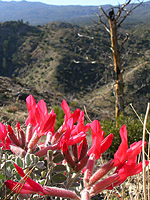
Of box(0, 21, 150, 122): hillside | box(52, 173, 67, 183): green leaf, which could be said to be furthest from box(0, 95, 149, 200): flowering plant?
box(0, 21, 150, 122): hillside

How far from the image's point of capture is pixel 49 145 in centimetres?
77

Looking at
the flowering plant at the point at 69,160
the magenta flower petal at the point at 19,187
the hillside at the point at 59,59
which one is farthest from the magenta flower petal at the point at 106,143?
the hillside at the point at 59,59

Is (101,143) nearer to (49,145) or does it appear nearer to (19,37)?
(49,145)

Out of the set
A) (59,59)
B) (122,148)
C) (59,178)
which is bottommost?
(59,59)

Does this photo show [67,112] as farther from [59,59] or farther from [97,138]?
[59,59]

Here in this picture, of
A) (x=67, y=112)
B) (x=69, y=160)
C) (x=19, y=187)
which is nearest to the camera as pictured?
(x=19, y=187)

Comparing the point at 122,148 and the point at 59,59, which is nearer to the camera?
the point at 122,148

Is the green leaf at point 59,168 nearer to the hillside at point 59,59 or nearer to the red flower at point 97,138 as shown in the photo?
the red flower at point 97,138

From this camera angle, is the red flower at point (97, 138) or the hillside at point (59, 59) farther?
the hillside at point (59, 59)

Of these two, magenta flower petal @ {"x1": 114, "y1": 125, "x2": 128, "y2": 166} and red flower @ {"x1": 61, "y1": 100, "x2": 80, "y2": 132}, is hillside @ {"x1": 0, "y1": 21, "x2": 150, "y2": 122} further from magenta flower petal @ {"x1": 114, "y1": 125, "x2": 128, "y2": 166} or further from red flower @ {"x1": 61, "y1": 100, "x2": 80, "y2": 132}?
magenta flower petal @ {"x1": 114, "y1": 125, "x2": 128, "y2": 166}

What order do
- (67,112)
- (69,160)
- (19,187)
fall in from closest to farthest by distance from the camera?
(19,187) → (69,160) → (67,112)

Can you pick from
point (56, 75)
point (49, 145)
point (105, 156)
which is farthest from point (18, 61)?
point (49, 145)

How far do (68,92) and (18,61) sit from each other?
41.1 ft

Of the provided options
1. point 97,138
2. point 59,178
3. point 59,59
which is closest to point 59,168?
point 59,178
